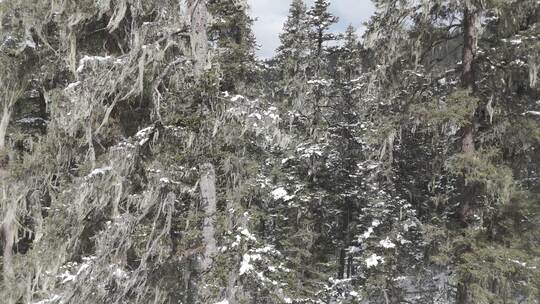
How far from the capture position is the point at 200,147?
7074 mm

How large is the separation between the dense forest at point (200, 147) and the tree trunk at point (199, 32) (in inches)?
0.7

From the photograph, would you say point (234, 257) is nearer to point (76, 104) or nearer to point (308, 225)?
point (76, 104)

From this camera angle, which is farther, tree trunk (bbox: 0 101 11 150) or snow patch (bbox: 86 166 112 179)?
tree trunk (bbox: 0 101 11 150)

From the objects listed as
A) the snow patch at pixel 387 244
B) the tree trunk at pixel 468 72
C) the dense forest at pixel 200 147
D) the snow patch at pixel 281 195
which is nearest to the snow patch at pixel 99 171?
the dense forest at pixel 200 147

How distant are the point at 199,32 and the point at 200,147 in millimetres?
1751

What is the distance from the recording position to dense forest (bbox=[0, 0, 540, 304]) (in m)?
7.16

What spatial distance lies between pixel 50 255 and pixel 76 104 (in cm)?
264

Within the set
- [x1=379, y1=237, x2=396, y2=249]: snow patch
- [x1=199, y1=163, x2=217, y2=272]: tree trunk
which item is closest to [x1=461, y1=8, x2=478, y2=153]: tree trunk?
[x1=379, y1=237, x2=396, y2=249]: snow patch

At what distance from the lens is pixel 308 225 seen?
1755 cm

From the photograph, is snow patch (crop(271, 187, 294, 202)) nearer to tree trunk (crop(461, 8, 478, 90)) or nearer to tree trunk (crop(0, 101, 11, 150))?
tree trunk (crop(461, 8, 478, 90))

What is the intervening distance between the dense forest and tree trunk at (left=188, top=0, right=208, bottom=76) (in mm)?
17

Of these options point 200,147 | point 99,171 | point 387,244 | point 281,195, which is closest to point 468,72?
point 387,244

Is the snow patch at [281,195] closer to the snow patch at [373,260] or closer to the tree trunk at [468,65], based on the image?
the snow patch at [373,260]

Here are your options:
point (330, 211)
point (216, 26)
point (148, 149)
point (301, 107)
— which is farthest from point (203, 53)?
point (330, 211)
